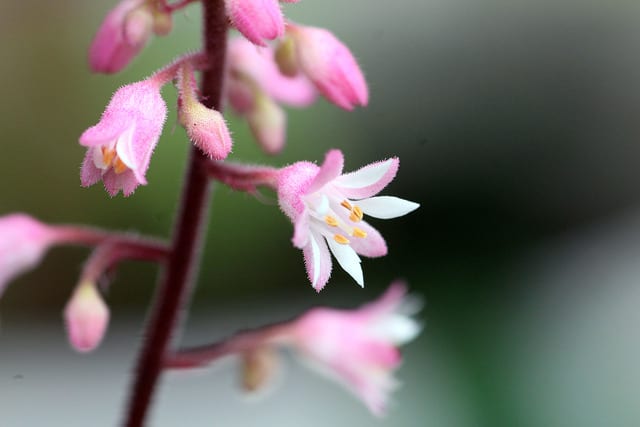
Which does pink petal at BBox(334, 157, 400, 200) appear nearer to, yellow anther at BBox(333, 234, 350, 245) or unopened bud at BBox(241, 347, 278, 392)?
yellow anther at BBox(333, 234, 350, 245)

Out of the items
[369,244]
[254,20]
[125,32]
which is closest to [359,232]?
[369,244]

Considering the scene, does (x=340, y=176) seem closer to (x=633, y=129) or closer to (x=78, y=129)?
(x=78, y=129)

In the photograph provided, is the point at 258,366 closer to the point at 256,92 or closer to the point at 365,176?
the point at 256,92

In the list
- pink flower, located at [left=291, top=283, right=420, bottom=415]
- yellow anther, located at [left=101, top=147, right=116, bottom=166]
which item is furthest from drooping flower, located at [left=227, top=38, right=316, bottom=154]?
yellow anther, located at [left=101, top=147, right=116, bottom=166]

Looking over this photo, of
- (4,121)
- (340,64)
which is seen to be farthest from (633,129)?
(340,64)

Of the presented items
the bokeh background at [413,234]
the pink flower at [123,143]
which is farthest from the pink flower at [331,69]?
the bokeh background at [413,234]

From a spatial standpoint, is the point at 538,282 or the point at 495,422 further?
the point at 538,282

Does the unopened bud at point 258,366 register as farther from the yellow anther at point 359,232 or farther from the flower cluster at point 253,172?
the yellow anther at point 359,232
